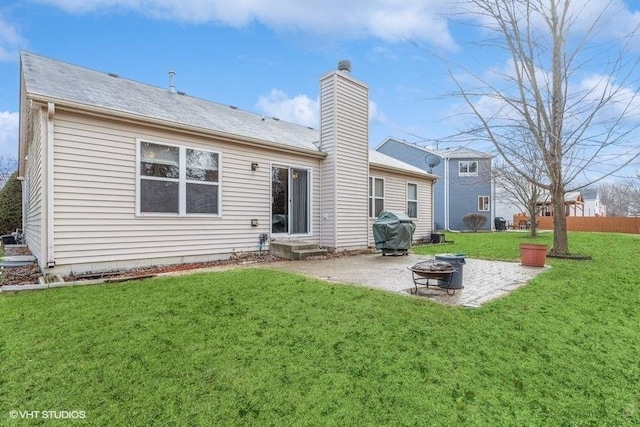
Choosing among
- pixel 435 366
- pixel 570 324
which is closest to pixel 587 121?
pixel 570 324

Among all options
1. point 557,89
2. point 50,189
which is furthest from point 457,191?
point 50,189

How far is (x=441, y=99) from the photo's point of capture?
7172 millimetres

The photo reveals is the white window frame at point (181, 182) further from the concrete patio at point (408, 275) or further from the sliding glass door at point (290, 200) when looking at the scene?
the concrete patio at point (408, 275)

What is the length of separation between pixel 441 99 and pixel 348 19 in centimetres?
518

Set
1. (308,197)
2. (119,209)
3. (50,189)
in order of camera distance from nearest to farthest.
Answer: (50,189) < (119,209) < (308,197)

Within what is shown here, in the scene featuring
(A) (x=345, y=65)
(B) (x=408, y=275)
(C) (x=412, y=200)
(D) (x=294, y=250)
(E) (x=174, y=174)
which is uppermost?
(A) (x=345, y=65)

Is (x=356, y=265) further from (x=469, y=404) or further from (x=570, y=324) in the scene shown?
(x=469, y=404)

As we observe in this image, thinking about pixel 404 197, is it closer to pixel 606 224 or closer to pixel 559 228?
pixel 559 228

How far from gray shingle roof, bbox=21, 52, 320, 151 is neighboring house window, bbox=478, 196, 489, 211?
59.4 ft

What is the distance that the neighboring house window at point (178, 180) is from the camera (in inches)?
260

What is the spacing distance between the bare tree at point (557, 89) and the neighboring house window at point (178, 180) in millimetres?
5845

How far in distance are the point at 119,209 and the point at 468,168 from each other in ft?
77.7

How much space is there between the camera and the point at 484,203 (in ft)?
80.4

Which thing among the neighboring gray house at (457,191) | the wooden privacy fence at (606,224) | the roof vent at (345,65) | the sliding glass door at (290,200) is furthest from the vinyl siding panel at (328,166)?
the wooden privacy fence at (606,224)
